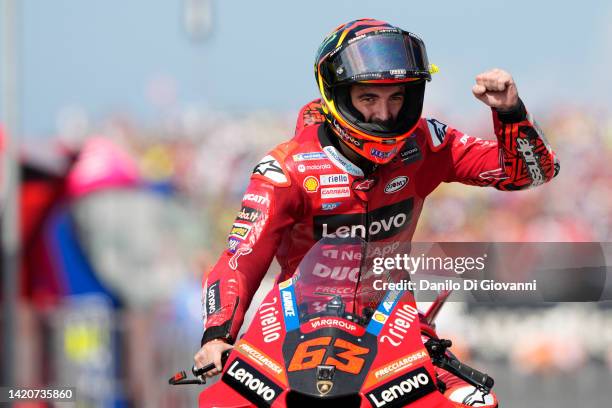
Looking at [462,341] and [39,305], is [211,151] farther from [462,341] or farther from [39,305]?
[462,341]

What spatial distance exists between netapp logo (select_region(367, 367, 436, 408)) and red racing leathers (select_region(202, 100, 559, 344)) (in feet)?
3.30

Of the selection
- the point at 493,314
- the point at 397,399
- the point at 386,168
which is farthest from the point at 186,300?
the point at 397,399

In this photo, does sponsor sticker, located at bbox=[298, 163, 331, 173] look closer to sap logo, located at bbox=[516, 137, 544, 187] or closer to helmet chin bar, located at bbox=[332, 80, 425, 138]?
helmet chin bar, located at bbox=[332, 80, 425, 138]

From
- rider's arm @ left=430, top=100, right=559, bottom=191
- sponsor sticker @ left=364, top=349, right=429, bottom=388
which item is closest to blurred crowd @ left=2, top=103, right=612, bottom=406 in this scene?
rider's arm @ left=430, top=100, right=559, bottom=191

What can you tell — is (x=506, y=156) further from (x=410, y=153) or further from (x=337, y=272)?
(x=337, y=272)

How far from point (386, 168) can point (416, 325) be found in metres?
1.12

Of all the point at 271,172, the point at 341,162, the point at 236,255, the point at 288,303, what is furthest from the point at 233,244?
the point at 288,303

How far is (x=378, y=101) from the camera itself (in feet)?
18.3

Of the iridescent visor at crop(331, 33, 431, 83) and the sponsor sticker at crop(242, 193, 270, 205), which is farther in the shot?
the sponsor sticker at crop(242, 193, 270, 205)

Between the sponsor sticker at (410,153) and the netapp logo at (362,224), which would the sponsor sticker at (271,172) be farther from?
the sponsor sticker at (410,153)

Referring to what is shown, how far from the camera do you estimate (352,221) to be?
18.5 feet

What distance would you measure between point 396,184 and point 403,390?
57.6 inches

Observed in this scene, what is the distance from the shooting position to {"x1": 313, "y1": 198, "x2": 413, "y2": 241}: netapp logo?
563 cm

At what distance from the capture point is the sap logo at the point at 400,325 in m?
4.68
